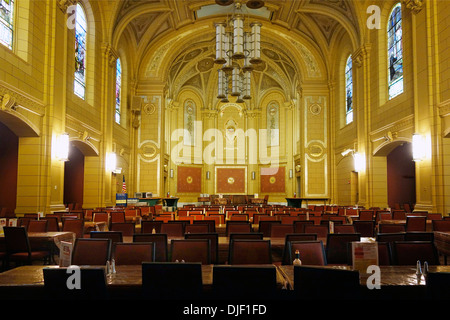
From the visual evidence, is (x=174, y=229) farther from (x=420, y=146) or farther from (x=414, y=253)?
(x=420, y=146)

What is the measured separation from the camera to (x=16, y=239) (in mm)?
6387

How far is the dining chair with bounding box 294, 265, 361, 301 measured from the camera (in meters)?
2.52

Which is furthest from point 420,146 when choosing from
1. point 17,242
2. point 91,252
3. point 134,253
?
point 17,242

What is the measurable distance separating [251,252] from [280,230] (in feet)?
8.72

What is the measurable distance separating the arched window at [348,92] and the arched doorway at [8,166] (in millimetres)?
15880

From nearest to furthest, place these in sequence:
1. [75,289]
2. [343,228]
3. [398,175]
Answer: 1. [75,289]
2. [343,228]
3. [398,175]

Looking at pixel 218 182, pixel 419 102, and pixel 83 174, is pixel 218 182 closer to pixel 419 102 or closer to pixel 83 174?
pixel 83 174

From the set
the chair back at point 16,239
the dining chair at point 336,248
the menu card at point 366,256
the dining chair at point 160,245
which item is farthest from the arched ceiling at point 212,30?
the menu card at point 366,256

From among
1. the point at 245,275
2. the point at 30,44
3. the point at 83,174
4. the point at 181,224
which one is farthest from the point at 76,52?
the point at 245,275

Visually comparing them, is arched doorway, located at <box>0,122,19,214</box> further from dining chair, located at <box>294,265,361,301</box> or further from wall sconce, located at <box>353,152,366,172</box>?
wall sconce, located at <box>353,152,366,172</box>

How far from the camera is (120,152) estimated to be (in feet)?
67.6

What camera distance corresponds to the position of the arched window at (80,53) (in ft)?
49.0

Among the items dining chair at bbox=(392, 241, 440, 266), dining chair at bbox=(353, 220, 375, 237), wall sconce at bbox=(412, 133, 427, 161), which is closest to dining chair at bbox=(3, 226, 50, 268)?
dining chair at bbox=(392, 241, 440, 266)

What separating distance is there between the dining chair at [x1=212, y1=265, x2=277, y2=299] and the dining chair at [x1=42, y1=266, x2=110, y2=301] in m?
0.77
